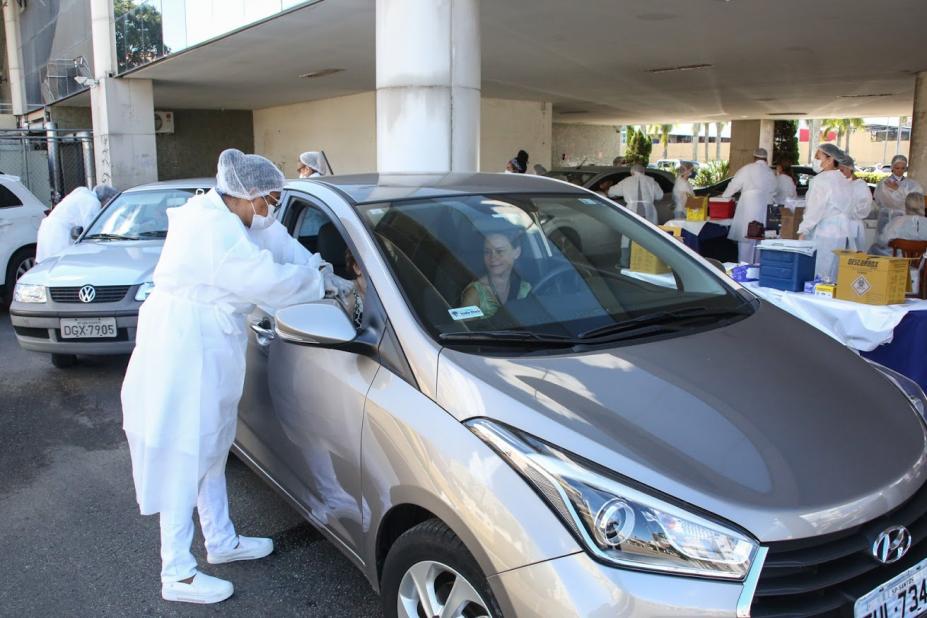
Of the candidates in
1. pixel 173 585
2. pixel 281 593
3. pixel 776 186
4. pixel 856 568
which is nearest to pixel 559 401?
pixel 856 568

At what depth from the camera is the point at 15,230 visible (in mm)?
9250

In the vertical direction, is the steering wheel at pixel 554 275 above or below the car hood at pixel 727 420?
above

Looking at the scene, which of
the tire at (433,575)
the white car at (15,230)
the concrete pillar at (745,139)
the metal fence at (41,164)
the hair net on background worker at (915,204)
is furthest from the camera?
the concrete pillar at (745,139)

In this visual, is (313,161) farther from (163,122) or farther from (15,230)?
(163,122)

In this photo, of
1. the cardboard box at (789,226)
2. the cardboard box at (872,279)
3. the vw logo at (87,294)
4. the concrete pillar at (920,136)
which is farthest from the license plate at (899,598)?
the concrete pillar at (920,136)

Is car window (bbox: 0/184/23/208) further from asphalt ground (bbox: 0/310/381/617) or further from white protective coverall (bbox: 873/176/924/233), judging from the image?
white protective coverall (bbox: 873/176/924/233)

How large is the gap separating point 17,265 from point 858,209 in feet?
32.1

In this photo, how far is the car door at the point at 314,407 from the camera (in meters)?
2.59

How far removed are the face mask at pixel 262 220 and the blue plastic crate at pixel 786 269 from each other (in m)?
3.75

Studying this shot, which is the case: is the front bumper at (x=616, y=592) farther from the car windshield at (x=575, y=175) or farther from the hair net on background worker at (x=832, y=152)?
the car windshield at (x=575, y=175)

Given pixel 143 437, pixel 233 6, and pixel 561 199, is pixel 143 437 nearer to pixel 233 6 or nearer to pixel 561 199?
pixel 561 199

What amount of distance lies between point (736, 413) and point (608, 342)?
0.51 m

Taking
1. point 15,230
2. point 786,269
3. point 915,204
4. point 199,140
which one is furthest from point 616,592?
point 199,140

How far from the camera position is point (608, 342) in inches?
98.7
